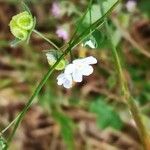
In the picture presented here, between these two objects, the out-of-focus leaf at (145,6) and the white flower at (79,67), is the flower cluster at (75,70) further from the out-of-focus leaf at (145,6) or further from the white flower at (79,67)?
the out-of-focus leaf at (145,6)

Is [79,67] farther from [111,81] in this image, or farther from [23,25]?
[111,81]

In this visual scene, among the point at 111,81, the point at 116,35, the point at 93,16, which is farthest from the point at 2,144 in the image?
the point at 116,35

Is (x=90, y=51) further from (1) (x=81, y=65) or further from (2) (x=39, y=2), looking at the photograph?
(1) (x=81, y=65)

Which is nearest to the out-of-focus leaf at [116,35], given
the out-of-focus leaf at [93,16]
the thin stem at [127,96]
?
the out-of-focus leaf at [93,16]

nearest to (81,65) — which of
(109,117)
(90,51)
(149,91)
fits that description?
(109,117)

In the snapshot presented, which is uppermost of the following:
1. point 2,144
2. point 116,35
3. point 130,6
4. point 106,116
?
point 130,6

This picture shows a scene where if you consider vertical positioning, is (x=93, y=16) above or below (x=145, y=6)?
below

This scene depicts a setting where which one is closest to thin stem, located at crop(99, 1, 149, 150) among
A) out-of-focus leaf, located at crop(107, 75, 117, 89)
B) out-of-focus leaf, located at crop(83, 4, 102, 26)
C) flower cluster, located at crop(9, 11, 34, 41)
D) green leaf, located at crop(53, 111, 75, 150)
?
out-of-focus leaf, located at crop(83, 4, 102, 26)
